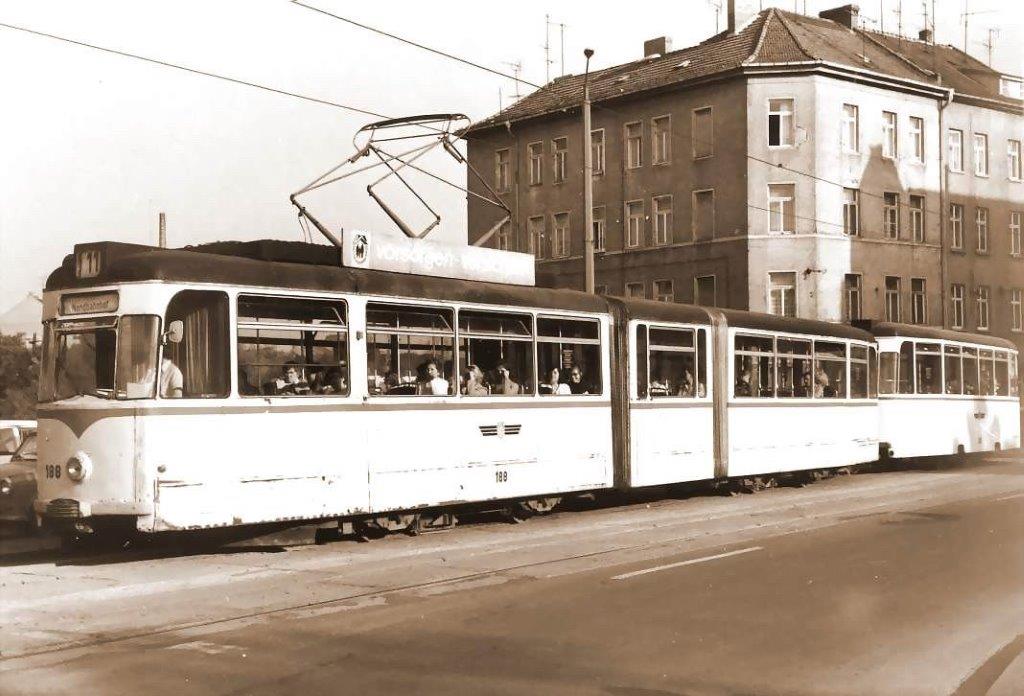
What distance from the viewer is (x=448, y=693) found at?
21.9ft

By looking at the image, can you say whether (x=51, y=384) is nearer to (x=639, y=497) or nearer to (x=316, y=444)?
(x=316, y=444)

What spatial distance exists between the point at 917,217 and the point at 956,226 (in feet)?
10.2

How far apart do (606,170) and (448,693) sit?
142ft

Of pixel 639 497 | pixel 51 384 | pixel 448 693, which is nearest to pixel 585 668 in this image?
pixel 448 693

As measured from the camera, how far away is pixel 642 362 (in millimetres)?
18094

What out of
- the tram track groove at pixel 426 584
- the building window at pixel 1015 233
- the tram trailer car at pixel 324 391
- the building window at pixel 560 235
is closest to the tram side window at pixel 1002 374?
the tram track groove at pixel 426 584

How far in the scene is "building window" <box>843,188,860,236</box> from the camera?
148 feet

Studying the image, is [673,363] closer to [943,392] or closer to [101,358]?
[101,358]

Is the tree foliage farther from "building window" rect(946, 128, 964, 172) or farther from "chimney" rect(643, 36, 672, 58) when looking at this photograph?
"building window" rect(946, 128, 964, 172)

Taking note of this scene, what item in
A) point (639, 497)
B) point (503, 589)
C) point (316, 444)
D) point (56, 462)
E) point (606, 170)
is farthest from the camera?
point (606, 170)

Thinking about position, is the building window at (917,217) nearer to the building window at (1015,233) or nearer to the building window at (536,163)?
the building window at (1015,233)

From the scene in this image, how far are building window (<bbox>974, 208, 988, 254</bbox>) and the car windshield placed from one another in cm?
4473

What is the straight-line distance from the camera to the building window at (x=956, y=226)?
4991cm

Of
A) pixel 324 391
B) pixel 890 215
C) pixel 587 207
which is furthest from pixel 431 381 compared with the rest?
pixel 890 215
